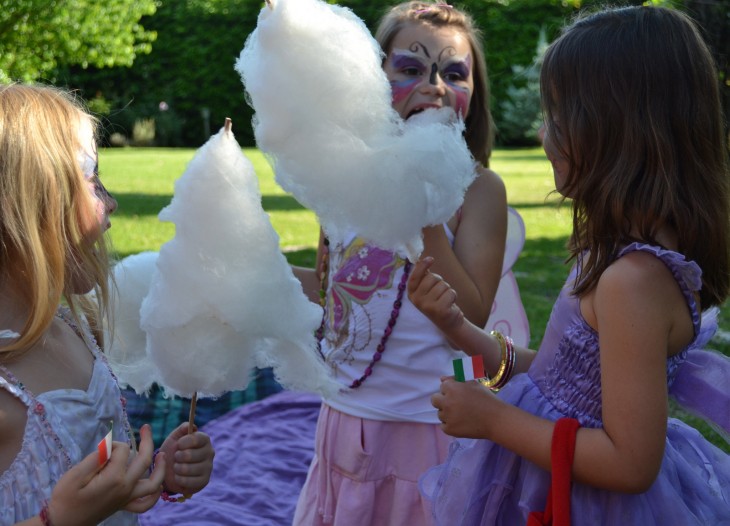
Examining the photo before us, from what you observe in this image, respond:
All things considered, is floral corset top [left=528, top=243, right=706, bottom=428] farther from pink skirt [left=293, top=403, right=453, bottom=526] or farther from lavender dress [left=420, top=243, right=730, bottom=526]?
pink skirt [left=293, top=403, right=453, bottom=526]

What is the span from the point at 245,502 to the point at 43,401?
2.12 meters

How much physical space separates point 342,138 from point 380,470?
90 cm

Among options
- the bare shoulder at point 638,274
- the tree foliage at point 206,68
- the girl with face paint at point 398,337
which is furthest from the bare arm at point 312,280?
the tree foliage at point 206,68

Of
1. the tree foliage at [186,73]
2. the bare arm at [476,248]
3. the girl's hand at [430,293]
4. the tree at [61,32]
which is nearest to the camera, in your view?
the girl's hand at [430,293]

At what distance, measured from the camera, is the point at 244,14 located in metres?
21.3

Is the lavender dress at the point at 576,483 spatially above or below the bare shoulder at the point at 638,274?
below

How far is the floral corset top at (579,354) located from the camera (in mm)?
1436

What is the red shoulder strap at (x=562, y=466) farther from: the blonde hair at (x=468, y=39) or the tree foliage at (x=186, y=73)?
the tree foliage at (x=186, y=73)

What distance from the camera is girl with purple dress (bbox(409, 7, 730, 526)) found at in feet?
4.64

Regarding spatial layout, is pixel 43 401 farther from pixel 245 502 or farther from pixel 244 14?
pixel 244 14

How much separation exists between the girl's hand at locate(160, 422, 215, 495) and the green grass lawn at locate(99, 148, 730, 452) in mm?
904

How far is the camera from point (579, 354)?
157 cm

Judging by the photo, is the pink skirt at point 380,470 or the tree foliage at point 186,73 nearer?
Result: the pink skirt at point 380,470

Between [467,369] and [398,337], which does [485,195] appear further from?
[467,369]
